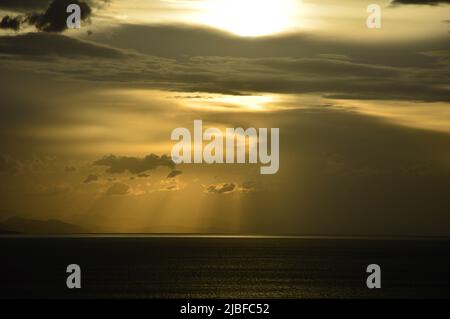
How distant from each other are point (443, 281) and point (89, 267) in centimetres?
7061

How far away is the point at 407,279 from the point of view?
445 ft

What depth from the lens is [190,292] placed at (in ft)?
356

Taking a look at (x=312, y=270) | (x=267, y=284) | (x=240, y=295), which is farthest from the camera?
(x=312, y=270)

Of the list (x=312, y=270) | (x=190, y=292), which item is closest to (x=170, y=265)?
(x=312, y=270)
